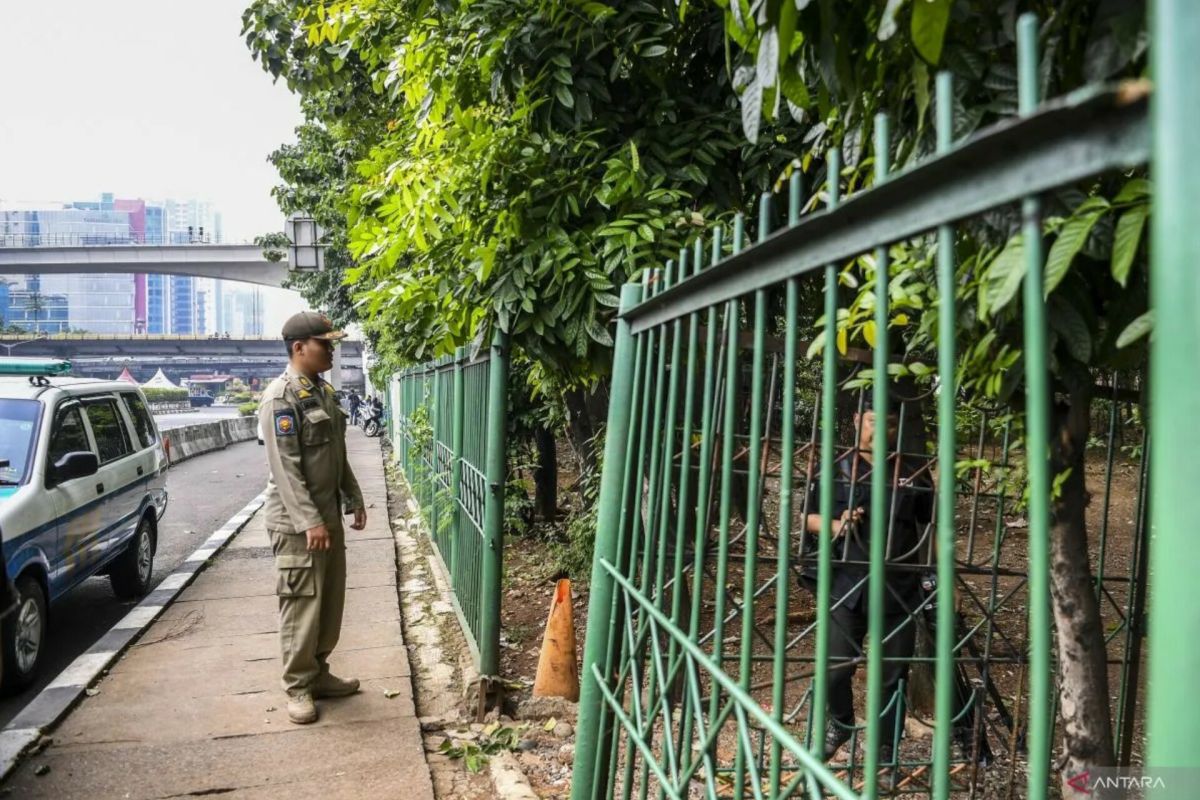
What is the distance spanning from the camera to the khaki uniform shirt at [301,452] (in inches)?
186

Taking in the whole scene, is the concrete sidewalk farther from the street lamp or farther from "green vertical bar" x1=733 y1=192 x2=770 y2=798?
the street lamp

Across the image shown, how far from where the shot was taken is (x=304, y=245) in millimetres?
14695

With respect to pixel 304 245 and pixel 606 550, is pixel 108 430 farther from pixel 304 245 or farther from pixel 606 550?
pixel 304 245

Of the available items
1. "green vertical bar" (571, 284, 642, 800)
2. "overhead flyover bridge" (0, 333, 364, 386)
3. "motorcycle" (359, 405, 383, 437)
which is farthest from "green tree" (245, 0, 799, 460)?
"overhead flyover bridge" (0, 333, 364, 386)

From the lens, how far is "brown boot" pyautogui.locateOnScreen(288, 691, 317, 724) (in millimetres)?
4816

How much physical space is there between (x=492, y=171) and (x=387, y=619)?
354 centimetres

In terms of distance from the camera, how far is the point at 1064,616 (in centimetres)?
274

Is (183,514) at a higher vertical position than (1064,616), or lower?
lower

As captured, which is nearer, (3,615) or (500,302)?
(500,302)

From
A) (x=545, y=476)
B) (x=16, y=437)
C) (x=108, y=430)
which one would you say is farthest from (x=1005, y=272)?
(x=545, y=476)

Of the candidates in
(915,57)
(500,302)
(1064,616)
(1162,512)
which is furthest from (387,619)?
(1162,512)

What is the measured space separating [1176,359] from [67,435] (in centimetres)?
712

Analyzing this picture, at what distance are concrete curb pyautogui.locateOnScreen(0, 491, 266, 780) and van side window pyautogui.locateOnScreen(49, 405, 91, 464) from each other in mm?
1174

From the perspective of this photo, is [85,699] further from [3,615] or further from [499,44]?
[499,44]
